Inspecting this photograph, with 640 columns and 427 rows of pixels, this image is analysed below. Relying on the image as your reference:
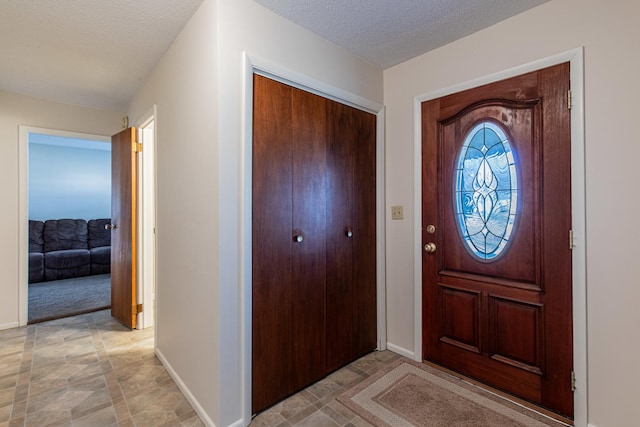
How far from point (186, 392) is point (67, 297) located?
3.35 meters

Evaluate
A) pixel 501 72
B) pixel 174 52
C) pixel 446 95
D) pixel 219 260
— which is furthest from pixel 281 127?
pixel 501 72

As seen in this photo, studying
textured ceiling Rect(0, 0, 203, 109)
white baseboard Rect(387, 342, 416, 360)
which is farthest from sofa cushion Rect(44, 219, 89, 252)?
white baseboard Rect(387, 342, 416, 360)

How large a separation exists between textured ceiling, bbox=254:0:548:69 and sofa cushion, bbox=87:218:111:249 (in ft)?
19.5

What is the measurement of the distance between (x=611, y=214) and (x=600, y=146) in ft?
1.15

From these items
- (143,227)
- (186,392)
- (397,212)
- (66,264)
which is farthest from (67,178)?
(397,212)

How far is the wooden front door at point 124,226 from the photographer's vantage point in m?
2.98

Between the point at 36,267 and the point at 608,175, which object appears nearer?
the point at 608,175

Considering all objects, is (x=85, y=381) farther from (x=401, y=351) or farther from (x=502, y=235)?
(x=502, y=235)

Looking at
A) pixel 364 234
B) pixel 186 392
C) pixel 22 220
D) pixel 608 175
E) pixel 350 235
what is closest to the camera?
pixel 608 175

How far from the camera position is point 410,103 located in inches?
93.1

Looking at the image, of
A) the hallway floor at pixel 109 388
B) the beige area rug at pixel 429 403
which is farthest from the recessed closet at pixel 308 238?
the beige area rug at pixel 429 403

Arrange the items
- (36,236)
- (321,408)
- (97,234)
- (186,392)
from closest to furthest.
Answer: (321,408)
(186,392)
(36,236)
(97,234)

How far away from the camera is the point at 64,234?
551 centimetres

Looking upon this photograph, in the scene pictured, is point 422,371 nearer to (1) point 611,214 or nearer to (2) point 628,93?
(1) point 611,214
